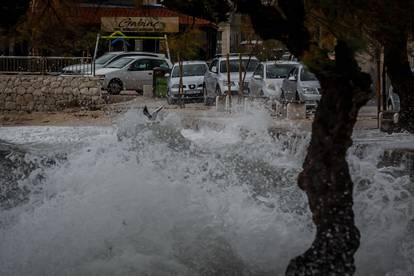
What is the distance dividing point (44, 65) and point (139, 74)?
5972 millimetres


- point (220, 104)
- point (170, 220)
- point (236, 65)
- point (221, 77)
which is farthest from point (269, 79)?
point (170, 220)

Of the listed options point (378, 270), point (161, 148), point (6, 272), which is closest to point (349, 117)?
point (378, 270)

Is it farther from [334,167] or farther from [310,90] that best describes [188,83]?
[334,167]

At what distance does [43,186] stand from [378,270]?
176 inches

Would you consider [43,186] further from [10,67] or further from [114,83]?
[114,83]

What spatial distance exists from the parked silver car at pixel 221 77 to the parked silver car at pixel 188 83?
55cm

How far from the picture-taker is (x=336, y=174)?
17.6 ft

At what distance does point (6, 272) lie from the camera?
26.5 ft

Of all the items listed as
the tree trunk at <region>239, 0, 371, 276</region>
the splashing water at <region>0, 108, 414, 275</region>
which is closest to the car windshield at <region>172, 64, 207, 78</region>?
the splashing water at <region>0, 108, 414, 275</region>

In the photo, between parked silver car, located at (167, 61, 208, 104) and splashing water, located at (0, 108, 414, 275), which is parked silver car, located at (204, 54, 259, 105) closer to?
parked silver car, located at (167, 61, 208, 104)

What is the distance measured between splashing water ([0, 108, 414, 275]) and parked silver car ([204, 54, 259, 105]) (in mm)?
16130

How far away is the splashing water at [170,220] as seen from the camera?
8.19m

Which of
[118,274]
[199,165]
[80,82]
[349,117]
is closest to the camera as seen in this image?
[349,117]

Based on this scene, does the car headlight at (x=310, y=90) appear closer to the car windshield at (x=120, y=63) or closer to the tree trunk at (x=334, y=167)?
the car windshield at (x=120, y=63)
